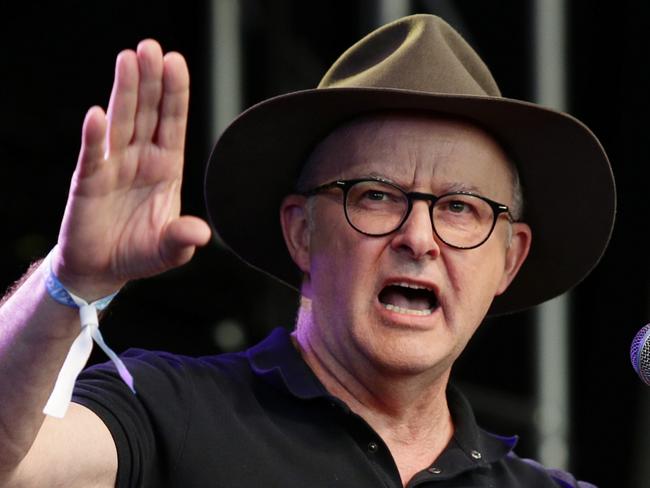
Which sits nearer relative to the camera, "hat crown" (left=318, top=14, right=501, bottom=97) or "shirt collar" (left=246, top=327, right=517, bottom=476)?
"shirt collar" (left=246, top=327, right=517, bottom=476)

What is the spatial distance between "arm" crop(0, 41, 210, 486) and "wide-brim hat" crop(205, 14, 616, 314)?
0.76 metres

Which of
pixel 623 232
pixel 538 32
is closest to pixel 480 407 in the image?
pixel 623 232

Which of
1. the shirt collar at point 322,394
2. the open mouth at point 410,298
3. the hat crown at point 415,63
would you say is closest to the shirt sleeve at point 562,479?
the shirt collar at point 322,394

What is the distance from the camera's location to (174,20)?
15.3 ft

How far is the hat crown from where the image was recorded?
2555 mm

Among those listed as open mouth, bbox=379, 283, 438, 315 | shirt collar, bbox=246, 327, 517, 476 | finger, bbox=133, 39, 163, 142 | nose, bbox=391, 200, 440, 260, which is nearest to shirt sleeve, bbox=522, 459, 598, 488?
shirt collar, bbox=246, 327, 517, 476

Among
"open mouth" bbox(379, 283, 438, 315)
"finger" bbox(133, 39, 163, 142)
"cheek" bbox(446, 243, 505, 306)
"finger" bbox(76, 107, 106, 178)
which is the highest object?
"finger" bbox(133, 39, 163, 142)

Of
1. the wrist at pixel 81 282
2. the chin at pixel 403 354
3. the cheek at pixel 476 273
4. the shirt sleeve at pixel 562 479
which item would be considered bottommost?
the shirt sleeve at pixel 562 479

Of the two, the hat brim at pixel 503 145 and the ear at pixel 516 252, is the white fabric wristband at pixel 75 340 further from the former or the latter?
the ear at pixel 516 252

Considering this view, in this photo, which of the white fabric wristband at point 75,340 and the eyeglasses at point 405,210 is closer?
the white fabric wristband at point 75,340

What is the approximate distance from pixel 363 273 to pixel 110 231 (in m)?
0.78

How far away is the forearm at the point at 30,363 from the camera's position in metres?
1.82

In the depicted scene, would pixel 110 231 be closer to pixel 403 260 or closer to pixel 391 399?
pixel 403 260

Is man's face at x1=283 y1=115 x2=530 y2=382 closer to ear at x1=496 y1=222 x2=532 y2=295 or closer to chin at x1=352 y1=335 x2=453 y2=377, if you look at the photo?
chin at x1=352 y1=335 x2=453 y2=377
